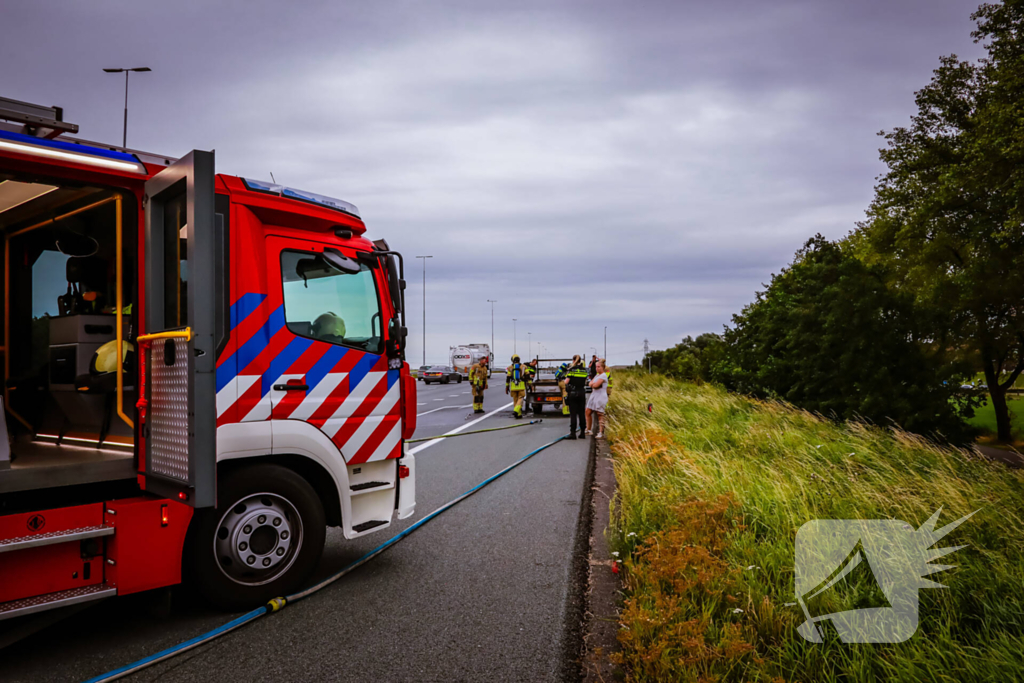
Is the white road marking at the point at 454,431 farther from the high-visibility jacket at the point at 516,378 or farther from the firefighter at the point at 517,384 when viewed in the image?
the high-visibility jacket at the point at 516,378

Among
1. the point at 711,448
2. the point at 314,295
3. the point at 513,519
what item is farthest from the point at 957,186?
the point at 314,295

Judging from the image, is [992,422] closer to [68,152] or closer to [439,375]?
[439,375]

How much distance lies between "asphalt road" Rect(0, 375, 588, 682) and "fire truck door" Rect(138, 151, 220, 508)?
2.88ft

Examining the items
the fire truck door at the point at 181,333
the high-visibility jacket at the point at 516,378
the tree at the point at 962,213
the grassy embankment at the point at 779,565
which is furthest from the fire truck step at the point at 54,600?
the tree at the point at 962,213

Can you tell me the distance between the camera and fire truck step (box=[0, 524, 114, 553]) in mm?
3863

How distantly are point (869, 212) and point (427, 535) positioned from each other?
91.2 feet

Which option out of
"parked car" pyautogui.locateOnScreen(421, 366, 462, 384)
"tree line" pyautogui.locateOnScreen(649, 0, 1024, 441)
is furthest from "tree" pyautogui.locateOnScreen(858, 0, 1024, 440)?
"parked car" pyautogui.locateOnScreen(421, 366, 462, 384)

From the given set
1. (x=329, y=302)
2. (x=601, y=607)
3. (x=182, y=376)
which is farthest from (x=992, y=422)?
(x=182, y=376)

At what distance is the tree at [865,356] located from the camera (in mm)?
27297

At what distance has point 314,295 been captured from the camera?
5.36 meters

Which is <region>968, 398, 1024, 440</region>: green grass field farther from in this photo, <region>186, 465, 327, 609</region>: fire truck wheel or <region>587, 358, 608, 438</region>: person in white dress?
<region>186, 465, 327, 609</region>: fire truck wheel

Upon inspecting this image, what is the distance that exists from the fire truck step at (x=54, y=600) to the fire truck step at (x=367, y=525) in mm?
1714

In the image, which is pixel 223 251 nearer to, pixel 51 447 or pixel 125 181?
pixel 125 181

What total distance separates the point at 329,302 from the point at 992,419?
4768cm
